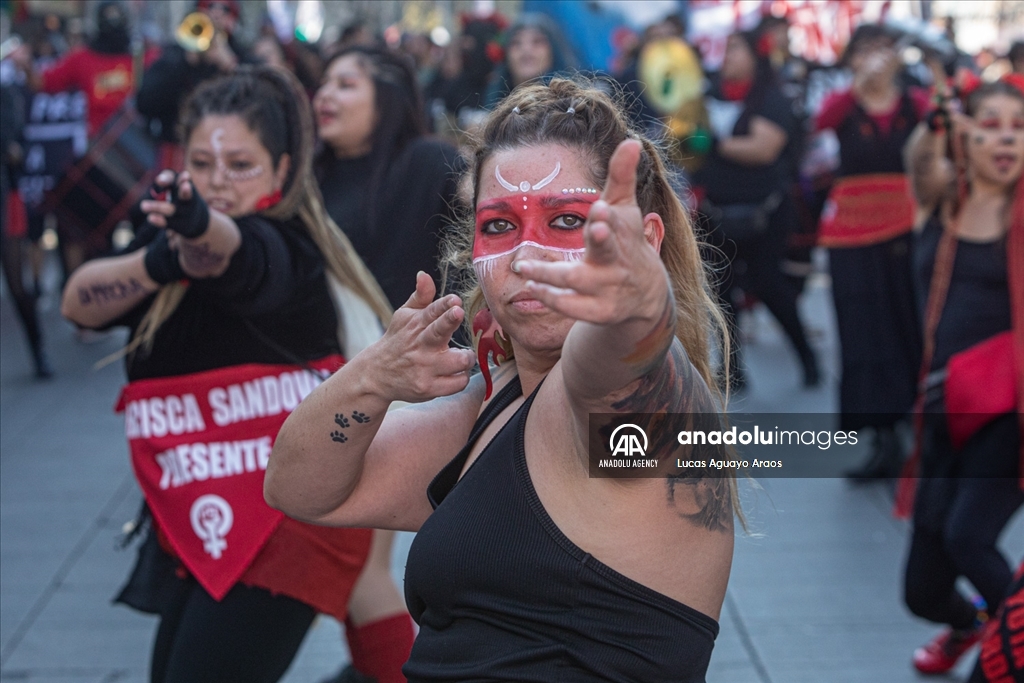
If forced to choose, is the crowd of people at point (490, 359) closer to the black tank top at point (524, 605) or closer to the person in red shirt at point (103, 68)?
the black tank top at point (524, 605)

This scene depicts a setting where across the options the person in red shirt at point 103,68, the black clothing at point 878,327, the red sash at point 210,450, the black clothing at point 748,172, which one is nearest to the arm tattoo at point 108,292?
the red sash at point 210,450

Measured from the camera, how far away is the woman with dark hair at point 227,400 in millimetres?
2705

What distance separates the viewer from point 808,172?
8.71 meters

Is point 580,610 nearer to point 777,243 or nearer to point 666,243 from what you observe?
point 666,243

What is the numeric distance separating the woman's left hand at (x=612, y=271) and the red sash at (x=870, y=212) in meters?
4.61

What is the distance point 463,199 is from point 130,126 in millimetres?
4652

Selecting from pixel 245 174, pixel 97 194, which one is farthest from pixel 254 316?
pixel 97 194

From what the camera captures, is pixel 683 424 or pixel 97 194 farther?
pixel 97 194

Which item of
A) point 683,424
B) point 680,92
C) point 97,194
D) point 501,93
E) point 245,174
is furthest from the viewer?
point 680,92

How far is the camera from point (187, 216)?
2535 millimetres

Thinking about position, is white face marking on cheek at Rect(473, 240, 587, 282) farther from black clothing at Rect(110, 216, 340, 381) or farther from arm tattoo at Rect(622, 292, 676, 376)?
black clothing at Rect(110, 216, 340, 381)

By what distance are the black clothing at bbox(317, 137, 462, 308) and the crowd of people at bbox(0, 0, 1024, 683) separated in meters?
0.01

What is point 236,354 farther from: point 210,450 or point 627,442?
point 627,442

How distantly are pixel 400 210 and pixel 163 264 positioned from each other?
1.04m
